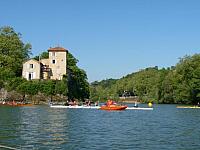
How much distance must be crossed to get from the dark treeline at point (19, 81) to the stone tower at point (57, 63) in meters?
1.97

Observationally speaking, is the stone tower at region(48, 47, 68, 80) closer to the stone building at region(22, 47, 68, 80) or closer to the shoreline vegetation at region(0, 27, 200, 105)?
the stone building at region(22, 47, 68, 80)

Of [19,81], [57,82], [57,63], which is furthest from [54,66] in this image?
[19,81]

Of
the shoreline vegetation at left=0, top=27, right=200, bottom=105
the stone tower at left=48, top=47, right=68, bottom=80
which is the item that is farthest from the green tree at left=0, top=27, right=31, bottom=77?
the stone tower at left=48, top=47, right=68, bottom=80

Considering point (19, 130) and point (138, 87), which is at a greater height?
point (138, 87)

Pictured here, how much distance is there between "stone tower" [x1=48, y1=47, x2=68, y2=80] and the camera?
4353 inches

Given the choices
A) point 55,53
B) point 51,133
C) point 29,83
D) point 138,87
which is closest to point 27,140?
point 51,133

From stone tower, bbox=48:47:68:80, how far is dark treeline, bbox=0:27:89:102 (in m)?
1.97

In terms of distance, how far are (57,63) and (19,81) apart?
38.1ft

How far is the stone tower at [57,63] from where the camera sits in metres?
111

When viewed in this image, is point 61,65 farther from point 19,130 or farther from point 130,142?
point 130,142

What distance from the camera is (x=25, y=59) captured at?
115 m

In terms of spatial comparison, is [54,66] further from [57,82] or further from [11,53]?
[11,53]

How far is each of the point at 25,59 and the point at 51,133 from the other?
82035 mm

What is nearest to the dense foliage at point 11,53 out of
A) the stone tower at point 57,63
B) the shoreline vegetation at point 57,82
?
the shoreline vegetation at point 57,82
